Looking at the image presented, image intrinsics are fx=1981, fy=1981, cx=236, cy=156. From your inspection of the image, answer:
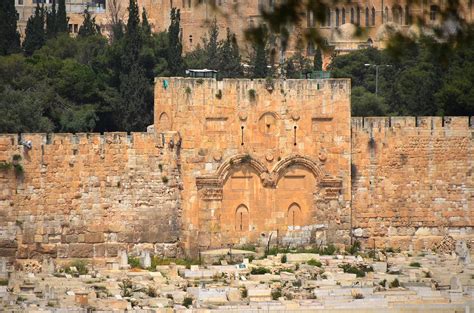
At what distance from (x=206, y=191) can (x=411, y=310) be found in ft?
20.8

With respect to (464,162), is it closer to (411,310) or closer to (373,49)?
(411,310)

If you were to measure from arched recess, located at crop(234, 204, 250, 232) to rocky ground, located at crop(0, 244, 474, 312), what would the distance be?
638 millimetres

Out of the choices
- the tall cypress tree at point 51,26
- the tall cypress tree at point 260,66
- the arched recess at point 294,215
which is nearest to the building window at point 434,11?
the arched recess at point 294,215

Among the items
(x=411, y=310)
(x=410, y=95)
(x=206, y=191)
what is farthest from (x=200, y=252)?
(x=410, y=95)

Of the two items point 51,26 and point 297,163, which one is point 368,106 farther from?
point 51,26

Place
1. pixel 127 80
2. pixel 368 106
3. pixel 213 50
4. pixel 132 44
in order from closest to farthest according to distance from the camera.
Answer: pixel 368 106, pixel 127 80, pixel 132 44, pixel 213 50

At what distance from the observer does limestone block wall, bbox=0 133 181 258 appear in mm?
33219

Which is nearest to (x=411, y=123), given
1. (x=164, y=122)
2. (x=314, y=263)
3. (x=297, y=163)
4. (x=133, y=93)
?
(x=297, y=163)

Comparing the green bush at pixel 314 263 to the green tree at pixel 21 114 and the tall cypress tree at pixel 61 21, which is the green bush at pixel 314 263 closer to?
the green tree at pixel 21 114

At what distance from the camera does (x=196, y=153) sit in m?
34.1

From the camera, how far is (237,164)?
34.4 metres

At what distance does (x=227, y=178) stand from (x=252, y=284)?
394 cm

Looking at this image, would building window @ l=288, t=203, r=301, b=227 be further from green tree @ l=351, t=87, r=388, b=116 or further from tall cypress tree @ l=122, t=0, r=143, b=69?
tall cypress tree @ l=122, t=0, r=143, b=69

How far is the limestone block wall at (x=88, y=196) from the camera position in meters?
33.2
